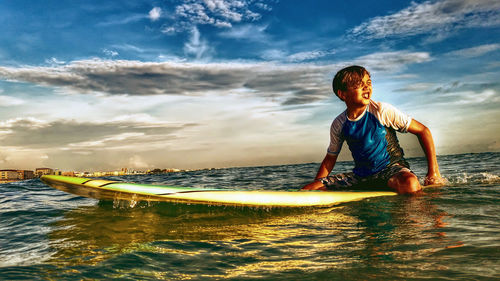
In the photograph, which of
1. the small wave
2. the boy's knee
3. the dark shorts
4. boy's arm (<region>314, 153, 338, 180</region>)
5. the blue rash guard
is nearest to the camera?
the boy's knee

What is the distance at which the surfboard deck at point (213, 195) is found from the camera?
4328 millimetres

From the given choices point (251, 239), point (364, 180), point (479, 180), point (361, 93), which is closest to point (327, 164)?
point (364, 180)

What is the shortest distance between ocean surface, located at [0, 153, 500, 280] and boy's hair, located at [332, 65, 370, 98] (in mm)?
1671

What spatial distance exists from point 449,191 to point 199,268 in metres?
4.37

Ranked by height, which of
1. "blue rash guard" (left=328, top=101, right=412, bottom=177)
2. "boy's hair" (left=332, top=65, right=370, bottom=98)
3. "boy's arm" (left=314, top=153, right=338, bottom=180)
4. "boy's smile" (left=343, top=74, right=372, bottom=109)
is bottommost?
"boy's arm" (left=314, top=153, right=338, bottom=180)

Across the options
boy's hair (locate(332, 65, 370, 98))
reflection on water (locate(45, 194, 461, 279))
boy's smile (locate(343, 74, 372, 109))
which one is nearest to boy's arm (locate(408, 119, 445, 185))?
reflection on water (locate(45, 194, 461, 279))

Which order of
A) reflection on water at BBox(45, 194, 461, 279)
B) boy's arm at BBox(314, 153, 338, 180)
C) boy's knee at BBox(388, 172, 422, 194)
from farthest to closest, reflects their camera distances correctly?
boy's arm at BBox(314, 153, 338, 180)
boy's knee at BBox(388, 172, 422, 194)
reflection on water at BBox(45, 194, 461, 279)

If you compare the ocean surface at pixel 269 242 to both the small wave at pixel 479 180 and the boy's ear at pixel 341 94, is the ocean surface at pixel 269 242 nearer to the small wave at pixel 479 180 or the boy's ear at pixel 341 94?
the boy's ear at pixel 341 94

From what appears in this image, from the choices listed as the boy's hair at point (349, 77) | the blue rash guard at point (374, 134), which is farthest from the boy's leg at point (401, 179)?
the boy's hair at point (349, 77)

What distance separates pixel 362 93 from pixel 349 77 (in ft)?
0.98

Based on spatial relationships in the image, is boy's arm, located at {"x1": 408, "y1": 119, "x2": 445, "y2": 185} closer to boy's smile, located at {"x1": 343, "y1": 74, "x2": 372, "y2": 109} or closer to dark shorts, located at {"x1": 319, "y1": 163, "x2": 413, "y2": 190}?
dark shorts, located at {"x1": 319, "y1": 163, "x2": 413, "y2": 190}

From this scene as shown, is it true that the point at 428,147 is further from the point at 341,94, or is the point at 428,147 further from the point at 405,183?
the point at 341,94

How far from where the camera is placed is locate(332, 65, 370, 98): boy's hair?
4.69 metres

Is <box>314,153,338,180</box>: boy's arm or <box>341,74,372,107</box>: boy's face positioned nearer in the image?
<box>341,74,372,107</box>: boy's face
